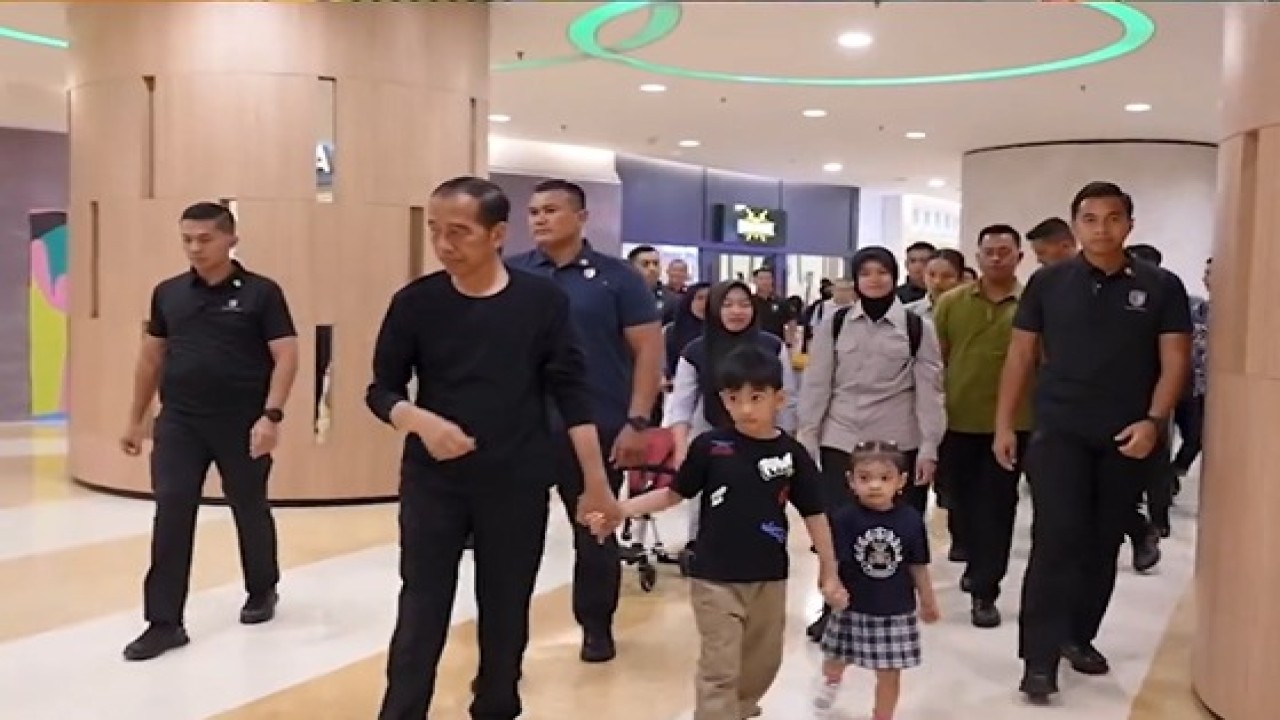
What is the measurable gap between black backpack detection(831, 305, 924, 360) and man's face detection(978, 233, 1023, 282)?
80cm

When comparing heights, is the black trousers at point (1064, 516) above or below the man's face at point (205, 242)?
below

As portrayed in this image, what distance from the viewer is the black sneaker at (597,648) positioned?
4473 mm

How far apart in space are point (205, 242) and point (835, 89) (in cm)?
794

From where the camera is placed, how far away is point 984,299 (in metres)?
5.50

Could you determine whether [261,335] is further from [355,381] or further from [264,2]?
[264,2]

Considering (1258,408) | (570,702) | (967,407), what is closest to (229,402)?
(570,702)

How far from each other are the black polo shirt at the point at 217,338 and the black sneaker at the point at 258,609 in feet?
2.69

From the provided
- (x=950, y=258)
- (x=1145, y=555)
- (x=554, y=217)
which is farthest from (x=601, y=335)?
(x=1145, y=555)

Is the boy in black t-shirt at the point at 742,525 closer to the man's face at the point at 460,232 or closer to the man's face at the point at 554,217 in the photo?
the man's face at the point at 460,232

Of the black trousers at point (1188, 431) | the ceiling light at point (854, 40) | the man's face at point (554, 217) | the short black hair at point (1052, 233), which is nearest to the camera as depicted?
the man's face at point (554, 217)

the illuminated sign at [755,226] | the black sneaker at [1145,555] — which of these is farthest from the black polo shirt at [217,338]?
the illuminated sign at [755,226]

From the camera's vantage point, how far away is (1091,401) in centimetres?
400

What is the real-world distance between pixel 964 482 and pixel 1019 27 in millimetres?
4344

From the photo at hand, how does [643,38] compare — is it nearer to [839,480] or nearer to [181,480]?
[839,480]
